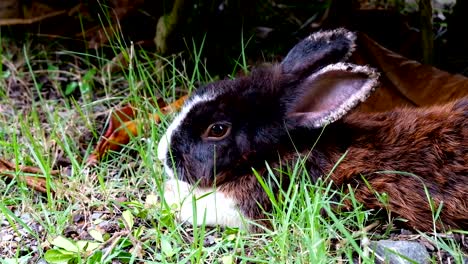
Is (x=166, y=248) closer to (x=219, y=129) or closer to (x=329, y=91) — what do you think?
(x=219, y=129)

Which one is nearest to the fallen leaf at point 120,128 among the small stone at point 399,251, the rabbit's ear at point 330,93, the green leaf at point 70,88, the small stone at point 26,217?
the small stone at point 26,217

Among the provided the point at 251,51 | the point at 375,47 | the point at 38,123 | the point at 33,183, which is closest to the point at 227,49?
the point at 251,51

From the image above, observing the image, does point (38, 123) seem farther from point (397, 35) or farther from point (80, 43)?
point (397, 35)

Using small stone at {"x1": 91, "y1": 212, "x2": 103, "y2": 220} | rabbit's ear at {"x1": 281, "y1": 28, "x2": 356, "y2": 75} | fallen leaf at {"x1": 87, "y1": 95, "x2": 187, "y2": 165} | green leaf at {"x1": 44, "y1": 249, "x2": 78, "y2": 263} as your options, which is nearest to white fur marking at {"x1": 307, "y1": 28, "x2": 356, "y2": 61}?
rabbit's ear at {"x1": 281, "y1": 28, "x2": 356, "y2": 75}

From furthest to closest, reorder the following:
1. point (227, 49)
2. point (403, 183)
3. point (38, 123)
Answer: point (227, 49) < point (38, 123) < point (403, 183)

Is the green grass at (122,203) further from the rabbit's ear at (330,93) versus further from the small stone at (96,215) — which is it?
the rabbit's ear at (330,93)
